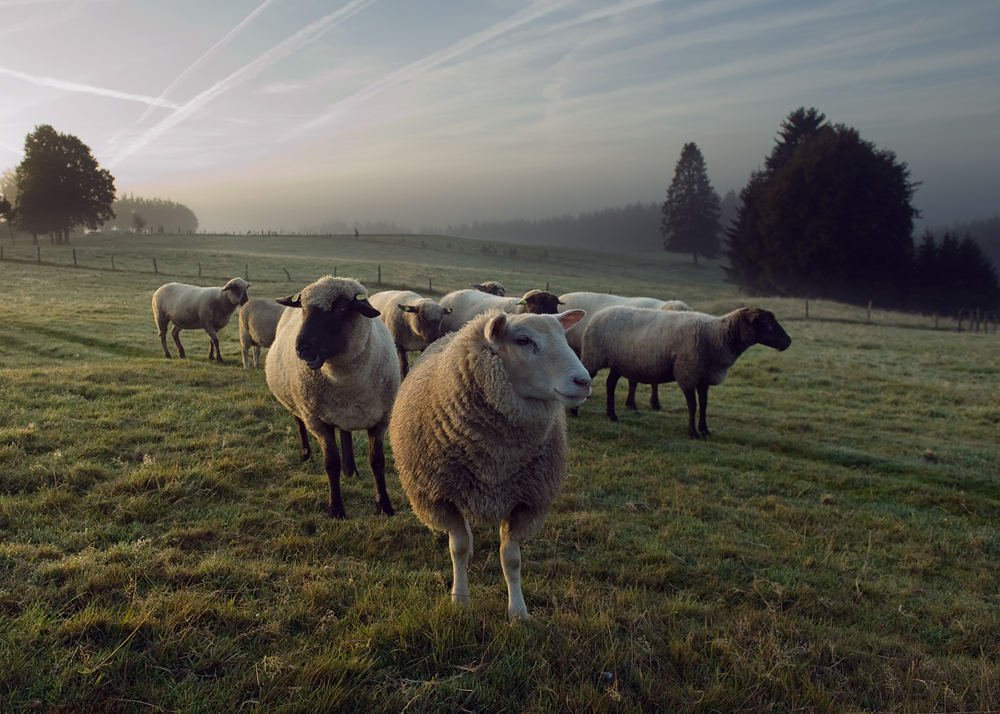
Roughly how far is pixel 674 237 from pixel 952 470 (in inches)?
2830

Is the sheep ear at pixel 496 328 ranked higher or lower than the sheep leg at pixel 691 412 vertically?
higher

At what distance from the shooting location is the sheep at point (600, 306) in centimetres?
1108

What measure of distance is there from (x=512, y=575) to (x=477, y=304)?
842 cm

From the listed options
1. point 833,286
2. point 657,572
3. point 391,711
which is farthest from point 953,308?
point 391,711

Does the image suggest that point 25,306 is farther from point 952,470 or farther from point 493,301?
point 952,470

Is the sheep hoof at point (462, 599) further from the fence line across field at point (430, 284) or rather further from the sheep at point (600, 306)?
the fence line across field at point (430, 284)

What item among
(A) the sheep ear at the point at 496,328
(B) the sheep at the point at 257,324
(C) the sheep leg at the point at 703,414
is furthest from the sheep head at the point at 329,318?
(B) the sheep at the point at 257,324

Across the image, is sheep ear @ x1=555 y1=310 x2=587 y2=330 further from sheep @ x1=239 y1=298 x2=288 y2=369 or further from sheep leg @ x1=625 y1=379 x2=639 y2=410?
sheep @ x1=239 y1=298 x2=288 y2=369

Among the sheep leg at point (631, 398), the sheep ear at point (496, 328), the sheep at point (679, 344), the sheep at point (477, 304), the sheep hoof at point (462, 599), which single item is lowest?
the sheep leg at point (631, 398)

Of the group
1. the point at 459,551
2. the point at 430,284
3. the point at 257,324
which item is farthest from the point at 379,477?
the point at 430,284

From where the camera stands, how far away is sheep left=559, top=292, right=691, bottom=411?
436 inches

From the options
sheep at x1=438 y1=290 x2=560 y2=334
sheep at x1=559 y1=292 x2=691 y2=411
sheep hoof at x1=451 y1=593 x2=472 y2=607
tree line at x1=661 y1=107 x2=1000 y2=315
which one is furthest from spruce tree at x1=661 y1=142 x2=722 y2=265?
sheep hoof at x1=451 y1=593 x2=472 y2=607

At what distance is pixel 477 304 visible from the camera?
11602 mm

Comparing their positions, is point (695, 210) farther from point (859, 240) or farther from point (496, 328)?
point (496, 328)
